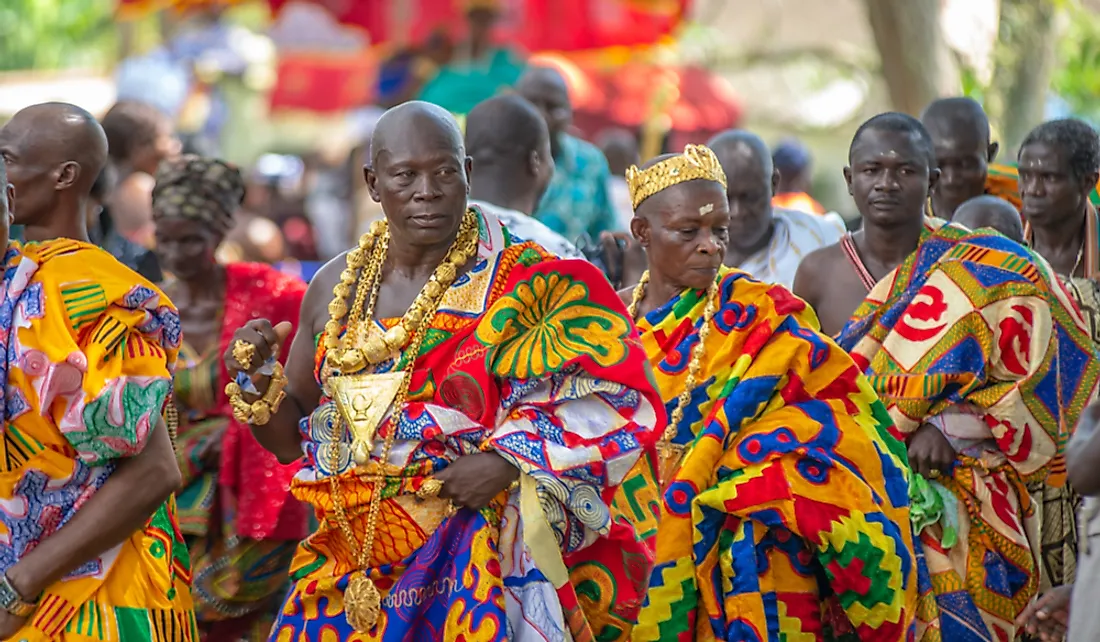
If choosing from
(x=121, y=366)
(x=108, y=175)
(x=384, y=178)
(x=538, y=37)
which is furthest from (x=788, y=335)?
(x=538, y=37)

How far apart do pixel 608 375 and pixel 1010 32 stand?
344 inches

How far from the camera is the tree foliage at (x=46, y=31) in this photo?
32.0 metres

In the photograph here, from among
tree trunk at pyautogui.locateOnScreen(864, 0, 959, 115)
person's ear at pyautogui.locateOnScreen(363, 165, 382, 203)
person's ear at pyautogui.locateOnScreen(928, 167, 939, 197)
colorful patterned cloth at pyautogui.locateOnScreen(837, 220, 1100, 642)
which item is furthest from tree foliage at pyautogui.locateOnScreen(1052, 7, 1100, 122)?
person's ear at pyautogui.locateOnScreen(363, 165, 382, 203)

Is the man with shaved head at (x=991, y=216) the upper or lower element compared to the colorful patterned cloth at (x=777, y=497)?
upper

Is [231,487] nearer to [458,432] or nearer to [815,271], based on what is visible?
[458,432]

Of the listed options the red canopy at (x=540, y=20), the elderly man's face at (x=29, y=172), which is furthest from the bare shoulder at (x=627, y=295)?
the red canopy at (x=540, y=20)

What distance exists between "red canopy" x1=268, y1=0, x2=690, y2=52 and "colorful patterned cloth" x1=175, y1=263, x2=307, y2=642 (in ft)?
35.9

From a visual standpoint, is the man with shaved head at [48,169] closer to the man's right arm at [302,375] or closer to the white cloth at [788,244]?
the man's right arm at [302,375]

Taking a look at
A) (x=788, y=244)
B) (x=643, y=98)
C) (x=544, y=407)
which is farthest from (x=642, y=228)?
(x=643, y=98)

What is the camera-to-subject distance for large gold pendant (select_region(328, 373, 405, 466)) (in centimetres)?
487

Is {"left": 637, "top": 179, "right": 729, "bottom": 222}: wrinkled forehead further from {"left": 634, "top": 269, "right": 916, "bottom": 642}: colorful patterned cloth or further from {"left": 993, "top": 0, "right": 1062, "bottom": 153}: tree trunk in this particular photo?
{"left": 993, "top": 0, "right": 1062, "bottom": 153}: tree trunk

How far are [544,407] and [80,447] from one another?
1355 mm

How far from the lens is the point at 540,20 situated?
19875 millimetres

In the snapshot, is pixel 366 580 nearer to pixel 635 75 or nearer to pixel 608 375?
pixel 608 375
